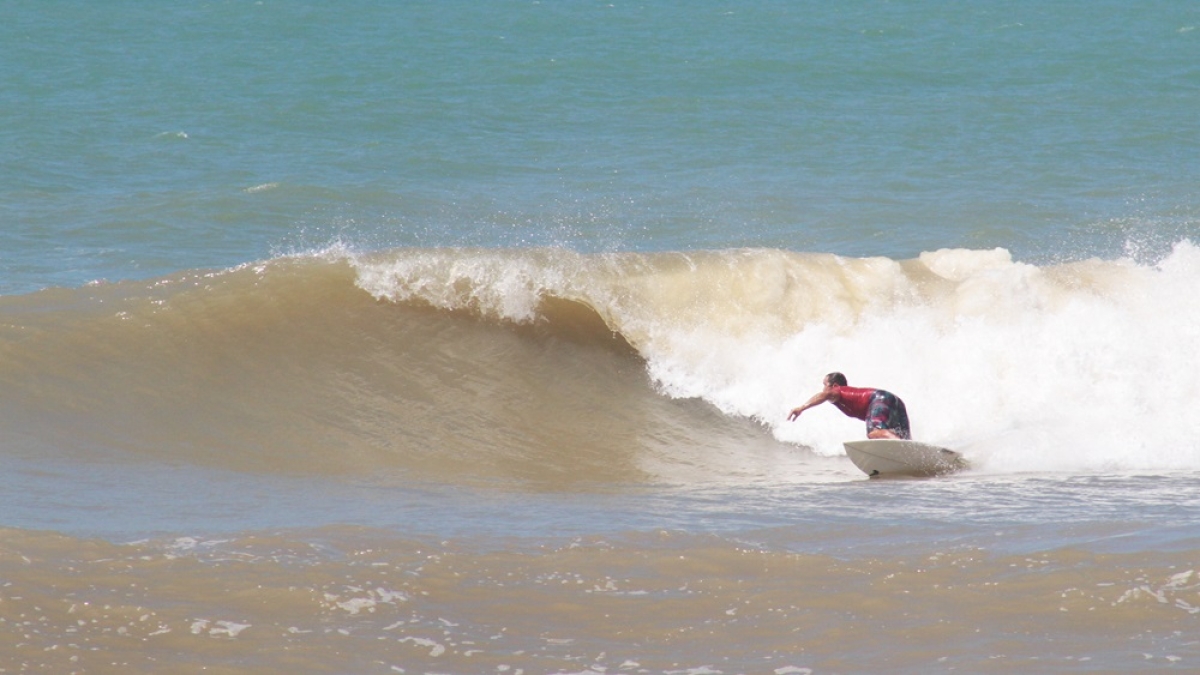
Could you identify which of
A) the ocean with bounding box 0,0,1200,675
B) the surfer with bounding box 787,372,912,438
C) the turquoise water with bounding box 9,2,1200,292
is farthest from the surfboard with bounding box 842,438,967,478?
the turquoise water with bounding box 9,2,1200,292

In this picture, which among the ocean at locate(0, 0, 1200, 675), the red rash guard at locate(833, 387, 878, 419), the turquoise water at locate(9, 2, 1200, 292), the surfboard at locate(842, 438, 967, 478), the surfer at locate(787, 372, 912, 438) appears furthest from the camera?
the turquoise water at locate(9, 2, 1200, 292)

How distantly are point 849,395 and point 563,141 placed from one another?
52.7ft

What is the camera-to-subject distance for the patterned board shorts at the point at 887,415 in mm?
10500

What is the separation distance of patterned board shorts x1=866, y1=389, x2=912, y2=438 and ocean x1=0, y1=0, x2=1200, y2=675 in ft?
2.11

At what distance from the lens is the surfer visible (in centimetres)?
1048

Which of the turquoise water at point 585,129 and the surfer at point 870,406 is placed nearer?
the surfer at point 870,406

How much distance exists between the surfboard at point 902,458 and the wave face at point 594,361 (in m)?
0.33

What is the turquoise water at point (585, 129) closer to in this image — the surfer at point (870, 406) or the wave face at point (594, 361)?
the wave face at point (594, 361)

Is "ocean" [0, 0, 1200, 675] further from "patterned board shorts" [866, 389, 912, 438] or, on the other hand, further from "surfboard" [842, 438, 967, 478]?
"patterned board shorts" [866, 389, 912, 438]

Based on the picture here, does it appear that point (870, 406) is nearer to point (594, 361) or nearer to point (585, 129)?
point (594, 361)

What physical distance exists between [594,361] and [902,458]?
12.1 feet

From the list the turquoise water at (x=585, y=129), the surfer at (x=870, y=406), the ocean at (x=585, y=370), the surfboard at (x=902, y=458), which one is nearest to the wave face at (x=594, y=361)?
the ocean at (x=585, y=370)

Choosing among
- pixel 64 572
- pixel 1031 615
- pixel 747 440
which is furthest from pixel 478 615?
pixel 747 440

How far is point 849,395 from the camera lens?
10797mm
